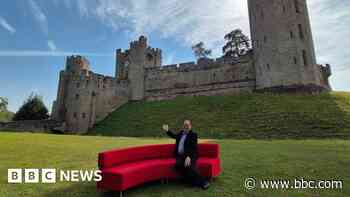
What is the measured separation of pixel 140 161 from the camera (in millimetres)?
6277

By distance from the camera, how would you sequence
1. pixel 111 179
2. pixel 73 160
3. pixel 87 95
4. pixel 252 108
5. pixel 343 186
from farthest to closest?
pixel 87 95 → pixel 252 108 → pixel 73 160 → pixel 343 186 → pixel 111 179

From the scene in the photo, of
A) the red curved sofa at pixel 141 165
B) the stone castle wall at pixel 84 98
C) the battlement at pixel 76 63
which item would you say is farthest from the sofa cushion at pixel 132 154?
the battlement at pixel 76 63

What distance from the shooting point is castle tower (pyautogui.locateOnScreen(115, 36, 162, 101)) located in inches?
1667

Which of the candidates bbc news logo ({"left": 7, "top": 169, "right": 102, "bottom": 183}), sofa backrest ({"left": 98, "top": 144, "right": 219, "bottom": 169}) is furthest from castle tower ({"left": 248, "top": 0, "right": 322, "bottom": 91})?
bbc news logo ({"left": 7, "top": 169, "right": 102, "bottom": 183})

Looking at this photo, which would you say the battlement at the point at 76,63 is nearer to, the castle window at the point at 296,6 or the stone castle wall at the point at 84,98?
the stone castle wall at the point at 84,98

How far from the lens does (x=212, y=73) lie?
38.9 meters

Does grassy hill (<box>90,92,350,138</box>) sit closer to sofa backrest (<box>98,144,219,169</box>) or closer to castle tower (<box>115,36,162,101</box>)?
castle tower (<box>115,36,162,101</box>)

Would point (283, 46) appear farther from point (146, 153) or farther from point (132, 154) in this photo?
point (132, 154)

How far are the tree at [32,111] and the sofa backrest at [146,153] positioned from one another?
40.2 metres

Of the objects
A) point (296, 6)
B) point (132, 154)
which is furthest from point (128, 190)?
point (296, 6)

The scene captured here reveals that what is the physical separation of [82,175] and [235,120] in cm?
1822

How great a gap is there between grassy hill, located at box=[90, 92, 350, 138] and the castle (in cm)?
453

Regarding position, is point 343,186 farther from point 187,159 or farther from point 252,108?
point 252,108

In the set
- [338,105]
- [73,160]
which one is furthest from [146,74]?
[73,160]
